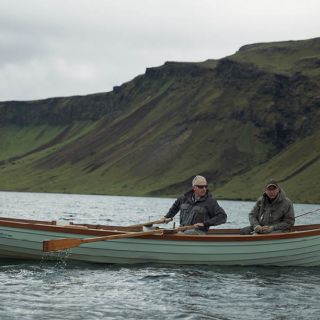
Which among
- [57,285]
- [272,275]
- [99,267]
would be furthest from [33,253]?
[272,275]

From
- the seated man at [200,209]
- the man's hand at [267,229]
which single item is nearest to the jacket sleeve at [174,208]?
the seated man at [200,209]

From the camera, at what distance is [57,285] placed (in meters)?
20.3

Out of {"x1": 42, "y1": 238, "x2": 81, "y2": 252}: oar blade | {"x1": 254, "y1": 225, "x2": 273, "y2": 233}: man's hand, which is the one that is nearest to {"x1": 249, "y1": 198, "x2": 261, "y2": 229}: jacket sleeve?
{"x1": 254, "y1": 225, "x2": 273, "y2": 233}: man's hand

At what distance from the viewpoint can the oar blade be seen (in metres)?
21.7

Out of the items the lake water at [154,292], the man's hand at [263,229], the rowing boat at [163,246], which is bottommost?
the lake water at [154,292]

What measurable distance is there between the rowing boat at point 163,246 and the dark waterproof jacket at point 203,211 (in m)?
0.62

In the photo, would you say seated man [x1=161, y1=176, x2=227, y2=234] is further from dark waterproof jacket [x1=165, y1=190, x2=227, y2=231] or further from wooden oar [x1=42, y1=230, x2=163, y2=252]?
wooden oar [x1=42, y1=230, x2=163, y2=252]

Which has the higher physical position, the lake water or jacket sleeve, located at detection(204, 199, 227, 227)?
jacket sleeve, located at detection(204, 199, 227, 227)

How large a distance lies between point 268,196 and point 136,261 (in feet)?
18.7

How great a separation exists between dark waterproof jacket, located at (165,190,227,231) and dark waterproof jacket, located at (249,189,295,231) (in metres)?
1.61

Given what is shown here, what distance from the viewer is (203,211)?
23984mm

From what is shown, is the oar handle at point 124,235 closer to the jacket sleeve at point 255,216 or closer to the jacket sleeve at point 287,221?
the jacket sleeve at point 255,216

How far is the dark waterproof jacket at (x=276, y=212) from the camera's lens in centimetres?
2414

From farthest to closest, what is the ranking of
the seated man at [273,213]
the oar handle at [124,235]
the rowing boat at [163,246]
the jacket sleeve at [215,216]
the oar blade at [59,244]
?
the seated man at [273,213] → the jacket sleeve at [215,216] → the rowing boat at [163,246] → the oar handle at [124,235] → the oar blade at [59,244]
